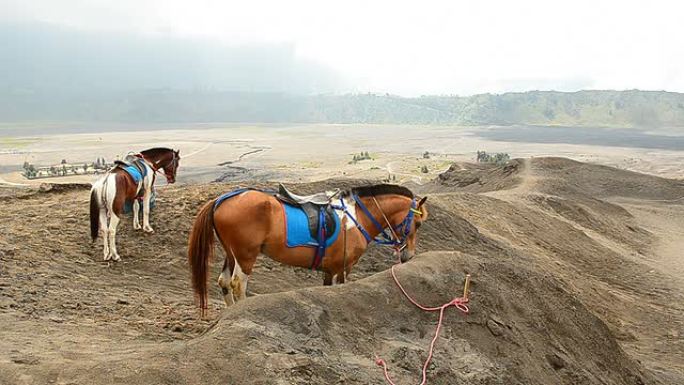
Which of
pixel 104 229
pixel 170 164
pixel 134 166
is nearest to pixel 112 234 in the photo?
pixel 104 229

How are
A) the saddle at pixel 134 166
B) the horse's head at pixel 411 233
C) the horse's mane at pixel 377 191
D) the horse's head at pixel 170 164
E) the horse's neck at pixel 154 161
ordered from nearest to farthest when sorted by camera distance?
the horse's mane at pixel 377 191 < the horse's head at pixel 411 233 < the saddle at pixel 134 166 < the horse's neck at pixel 154 161 < the horse's head at pixel 170 164

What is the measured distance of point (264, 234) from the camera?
7707 mm

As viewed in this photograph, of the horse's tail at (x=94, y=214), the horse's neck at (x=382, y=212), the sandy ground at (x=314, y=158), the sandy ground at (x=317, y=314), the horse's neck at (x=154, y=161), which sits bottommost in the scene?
the sandy ground at (x=314, y=158)

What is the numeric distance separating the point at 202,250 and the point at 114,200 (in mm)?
3703

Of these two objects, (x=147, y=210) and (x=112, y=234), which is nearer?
(x=112, y=234)

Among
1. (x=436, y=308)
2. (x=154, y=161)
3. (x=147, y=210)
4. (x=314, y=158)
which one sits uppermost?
(x=154, y=161)

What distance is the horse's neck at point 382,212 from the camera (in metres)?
8.59

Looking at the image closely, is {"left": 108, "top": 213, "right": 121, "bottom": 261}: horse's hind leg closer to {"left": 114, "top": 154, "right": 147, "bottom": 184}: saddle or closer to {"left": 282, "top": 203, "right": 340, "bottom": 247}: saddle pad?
{"left": 114, "top": 154, "right": 147, "bottom": 184}: saddle

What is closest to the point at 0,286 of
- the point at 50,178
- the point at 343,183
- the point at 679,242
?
the point at 343,183

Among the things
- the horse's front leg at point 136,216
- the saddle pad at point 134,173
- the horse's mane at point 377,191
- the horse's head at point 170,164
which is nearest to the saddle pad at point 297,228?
the horse's mane at point 377,191

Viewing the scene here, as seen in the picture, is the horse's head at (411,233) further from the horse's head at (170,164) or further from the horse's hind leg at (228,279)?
the horse's head at (170,164)

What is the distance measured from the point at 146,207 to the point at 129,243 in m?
0.86

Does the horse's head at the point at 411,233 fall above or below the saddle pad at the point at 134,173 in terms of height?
below

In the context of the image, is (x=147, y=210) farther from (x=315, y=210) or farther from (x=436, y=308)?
(x=436, y=308)
